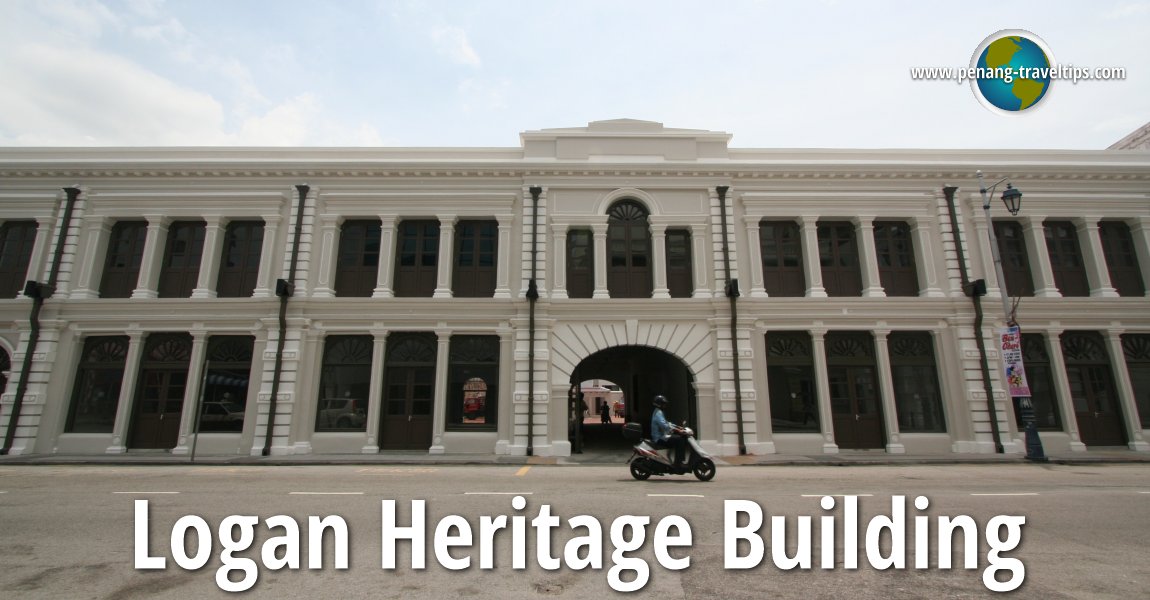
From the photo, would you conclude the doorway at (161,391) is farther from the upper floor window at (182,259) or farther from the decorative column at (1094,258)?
the decorative column at (1094,258)

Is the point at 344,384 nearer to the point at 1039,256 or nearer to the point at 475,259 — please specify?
the point at 475,259

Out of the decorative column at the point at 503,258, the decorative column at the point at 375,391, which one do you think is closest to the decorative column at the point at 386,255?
the decorative column at the point at 375,391

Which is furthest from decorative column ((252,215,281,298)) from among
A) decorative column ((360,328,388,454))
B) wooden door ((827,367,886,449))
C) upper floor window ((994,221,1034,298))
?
upper floor window ((994,221,1034,298))

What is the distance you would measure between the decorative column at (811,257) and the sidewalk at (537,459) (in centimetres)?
534

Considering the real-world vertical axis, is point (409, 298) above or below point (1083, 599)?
above

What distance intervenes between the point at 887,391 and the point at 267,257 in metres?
21.1

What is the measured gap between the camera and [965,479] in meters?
11.6

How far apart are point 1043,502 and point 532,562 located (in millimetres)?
8972

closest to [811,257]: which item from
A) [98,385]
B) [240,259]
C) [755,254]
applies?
[755,254]

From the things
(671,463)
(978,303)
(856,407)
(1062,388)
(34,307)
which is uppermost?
(978,303)

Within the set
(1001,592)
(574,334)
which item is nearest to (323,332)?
(574,334)

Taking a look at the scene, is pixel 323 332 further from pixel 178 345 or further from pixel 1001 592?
pixel 1001 592

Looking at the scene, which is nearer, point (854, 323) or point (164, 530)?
point (164, 530)

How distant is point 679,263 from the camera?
1827 centimetres
